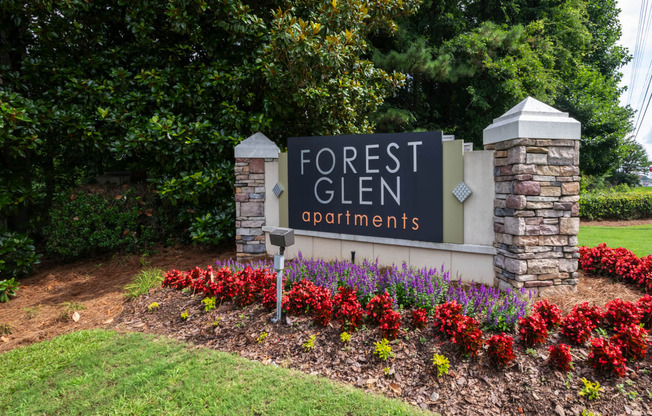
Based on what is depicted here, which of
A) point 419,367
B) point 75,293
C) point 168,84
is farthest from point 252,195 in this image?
point 419,367

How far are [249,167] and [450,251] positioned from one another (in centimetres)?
339

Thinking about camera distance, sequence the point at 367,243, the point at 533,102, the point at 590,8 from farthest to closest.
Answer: the point at 590,8 → the point at 367,243 → the point at 533,102

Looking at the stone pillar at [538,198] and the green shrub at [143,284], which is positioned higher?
the stone pillar at [538,198]

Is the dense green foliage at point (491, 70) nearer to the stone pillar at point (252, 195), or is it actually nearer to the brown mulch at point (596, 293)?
the stone pillar at point (252, 195)

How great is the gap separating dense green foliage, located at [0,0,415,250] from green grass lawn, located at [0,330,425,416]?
3.03 meters

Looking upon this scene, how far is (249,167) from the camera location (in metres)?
5.86

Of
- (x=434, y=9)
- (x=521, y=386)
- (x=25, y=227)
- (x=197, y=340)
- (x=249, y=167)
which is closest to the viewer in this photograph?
(x=521, y=386)

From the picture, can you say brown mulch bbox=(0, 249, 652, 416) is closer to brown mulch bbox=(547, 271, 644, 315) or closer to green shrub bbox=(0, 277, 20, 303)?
brown mulch bbox=(547, 271, 644, 315)

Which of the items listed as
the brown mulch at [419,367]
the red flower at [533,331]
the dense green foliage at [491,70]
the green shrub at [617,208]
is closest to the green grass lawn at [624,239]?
the green shrub at [617,208]

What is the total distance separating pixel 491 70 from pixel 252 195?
920 cm

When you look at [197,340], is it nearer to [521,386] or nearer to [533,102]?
[521,386]

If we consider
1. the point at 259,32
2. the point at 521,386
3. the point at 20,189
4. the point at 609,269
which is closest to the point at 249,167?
the point at 259,32

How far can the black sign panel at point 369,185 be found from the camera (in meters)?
4.52

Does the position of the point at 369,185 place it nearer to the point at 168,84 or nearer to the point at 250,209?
the point at 250,209
